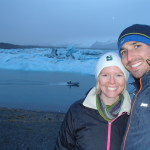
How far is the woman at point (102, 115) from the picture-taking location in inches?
88.4

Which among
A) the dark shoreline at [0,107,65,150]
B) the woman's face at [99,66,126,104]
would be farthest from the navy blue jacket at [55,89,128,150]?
the dark shoreline at [0,107,65,150]

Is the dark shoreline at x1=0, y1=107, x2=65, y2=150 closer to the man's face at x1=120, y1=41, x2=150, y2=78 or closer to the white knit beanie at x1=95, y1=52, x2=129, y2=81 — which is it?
the white knit beanie at x1=95, y1=52, x2=129, y2=81

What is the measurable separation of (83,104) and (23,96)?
52.0 ft

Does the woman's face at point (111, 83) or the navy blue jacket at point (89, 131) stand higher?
the woman's face at point (111, 83)

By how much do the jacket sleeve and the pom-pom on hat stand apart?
93 cm

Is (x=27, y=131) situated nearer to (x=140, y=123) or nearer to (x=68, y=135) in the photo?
(x=68, y=135)

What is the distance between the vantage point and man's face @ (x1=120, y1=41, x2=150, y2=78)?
6.62 feet

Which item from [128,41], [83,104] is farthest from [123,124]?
[128,41]

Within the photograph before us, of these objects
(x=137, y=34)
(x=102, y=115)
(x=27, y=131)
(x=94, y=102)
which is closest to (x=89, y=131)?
(x=102, y=115)

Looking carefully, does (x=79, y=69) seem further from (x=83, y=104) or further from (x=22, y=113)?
(x=83, y=104)

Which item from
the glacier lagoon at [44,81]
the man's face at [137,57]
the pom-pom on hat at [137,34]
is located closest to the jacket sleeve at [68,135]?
the man's face at [137,57]

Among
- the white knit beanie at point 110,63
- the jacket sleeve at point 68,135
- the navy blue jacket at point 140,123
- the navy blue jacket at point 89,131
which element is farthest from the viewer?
the white knit beanie at point 110,63

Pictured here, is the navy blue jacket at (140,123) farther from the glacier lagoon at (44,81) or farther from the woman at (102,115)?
the glacier lagoon at (44,81)

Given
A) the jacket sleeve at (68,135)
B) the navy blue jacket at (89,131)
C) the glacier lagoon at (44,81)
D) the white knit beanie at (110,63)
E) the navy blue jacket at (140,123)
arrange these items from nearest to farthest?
the navy blue jacket at (140,123) → the navy blue jacket at (89,131) → the jacket sleeve at (68,135) → the white knit beanie at (110,63) → the glacier lagoon at (44,81)
